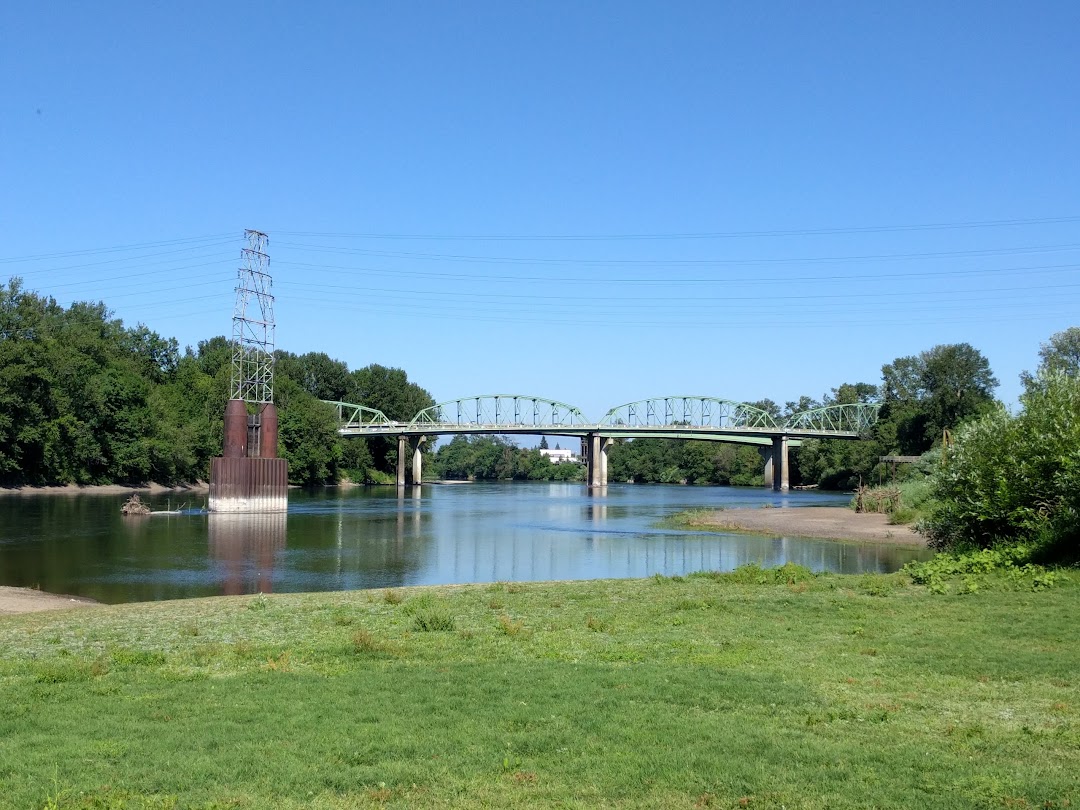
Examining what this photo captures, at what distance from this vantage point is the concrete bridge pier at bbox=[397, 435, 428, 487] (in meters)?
144

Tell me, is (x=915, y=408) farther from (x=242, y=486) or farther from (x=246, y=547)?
(x=246, y=547)

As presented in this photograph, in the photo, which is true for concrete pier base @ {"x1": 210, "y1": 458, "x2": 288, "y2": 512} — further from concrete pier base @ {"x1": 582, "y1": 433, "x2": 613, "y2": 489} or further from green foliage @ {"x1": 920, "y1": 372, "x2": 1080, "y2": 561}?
concrete pier base @ {"x1": 582, "y1": 433, "x2": 613, "y2": 489}

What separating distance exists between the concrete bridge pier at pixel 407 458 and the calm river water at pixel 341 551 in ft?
249

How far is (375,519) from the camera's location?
64188 millimetres

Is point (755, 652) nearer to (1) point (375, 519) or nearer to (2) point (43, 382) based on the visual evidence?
(1) point (375, 519)

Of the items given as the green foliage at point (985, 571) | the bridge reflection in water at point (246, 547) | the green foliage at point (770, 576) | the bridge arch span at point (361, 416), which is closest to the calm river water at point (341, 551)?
the bridge reflection in water at point (246, 547)

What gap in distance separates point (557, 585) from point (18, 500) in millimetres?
64130

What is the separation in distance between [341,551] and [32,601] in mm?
17225

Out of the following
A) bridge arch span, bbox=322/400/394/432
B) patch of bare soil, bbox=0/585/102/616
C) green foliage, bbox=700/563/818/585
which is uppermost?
bridge arch span, bbox=322/400/394/432

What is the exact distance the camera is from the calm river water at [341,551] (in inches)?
1264

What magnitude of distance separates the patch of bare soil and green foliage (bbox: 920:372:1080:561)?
21.9 m

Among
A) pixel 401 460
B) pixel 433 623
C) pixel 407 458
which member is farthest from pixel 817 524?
pixel 407 458

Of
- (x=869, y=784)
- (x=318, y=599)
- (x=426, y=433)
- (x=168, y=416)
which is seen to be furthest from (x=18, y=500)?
(x=869, y=784)

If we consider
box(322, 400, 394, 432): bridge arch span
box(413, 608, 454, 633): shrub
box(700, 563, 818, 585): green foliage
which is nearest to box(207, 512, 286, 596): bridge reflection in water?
box(413, 608, 454, 633): shrub
